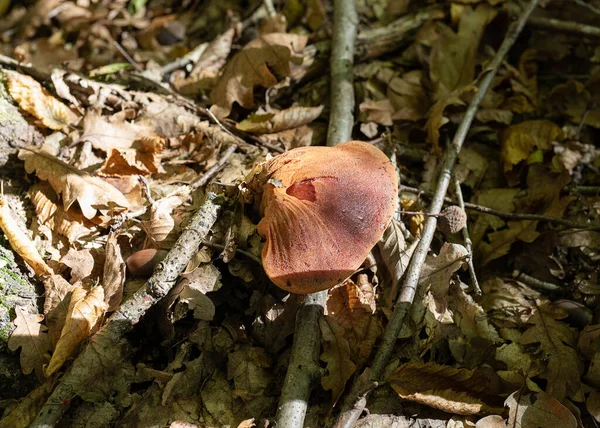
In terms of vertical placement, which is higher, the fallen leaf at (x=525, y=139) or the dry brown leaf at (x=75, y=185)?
the dry brown leaf at (x=75, y=185)

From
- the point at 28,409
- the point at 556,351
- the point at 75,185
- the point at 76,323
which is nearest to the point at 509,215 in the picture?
the point at 556,351

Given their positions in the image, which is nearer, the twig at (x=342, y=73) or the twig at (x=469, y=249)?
the twig at (x=469, y=249)

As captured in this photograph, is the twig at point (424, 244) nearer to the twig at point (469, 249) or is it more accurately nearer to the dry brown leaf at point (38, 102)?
the twig at point (469, 249)

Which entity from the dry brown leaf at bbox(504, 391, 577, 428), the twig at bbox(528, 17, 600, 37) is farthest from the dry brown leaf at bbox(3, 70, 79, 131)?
the twig at bbox(528, 17, 600, 37)

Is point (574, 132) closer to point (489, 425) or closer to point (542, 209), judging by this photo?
point (542, 209)

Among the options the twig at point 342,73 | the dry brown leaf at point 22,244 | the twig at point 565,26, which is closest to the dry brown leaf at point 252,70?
the twig at point 342,73

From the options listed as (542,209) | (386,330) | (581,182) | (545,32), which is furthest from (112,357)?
(545,32)

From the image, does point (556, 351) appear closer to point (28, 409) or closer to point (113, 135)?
point (28, 409)
